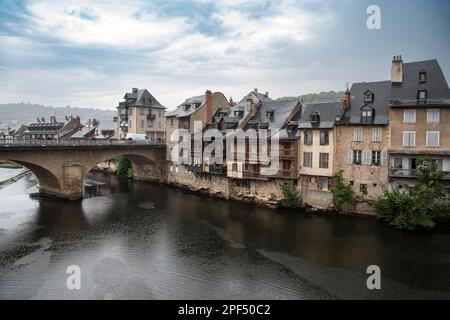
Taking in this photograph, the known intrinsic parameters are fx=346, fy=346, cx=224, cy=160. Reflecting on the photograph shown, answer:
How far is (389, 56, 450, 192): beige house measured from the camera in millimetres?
37062

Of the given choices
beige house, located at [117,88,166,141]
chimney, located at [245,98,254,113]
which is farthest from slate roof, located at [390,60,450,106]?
beige house, located at [117,88,166,141]

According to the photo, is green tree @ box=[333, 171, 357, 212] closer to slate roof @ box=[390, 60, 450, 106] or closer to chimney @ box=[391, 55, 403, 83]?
slate roof @ box=[390, 60, 450, 106]

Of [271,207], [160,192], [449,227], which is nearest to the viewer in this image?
[449,227]

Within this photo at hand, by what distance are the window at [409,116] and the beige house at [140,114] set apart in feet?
166

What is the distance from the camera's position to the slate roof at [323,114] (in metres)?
43.0

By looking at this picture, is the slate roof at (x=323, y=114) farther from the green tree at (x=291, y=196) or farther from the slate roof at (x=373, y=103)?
the green tree at (x=291, y=196)

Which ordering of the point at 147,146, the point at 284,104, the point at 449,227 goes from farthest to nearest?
the point at 147,146 → the point at 284,104 → the point at 449,227

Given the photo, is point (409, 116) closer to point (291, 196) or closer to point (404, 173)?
point (404, 173)

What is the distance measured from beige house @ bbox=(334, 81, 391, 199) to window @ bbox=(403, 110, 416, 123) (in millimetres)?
1830

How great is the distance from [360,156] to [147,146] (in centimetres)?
3850

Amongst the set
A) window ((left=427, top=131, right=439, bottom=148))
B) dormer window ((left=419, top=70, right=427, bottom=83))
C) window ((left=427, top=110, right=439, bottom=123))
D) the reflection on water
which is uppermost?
dormer window ((left=419, top=70, right=427, bottom=83))
